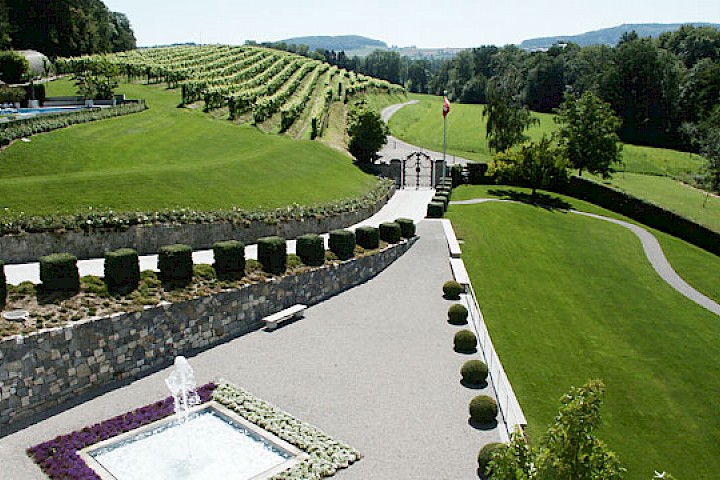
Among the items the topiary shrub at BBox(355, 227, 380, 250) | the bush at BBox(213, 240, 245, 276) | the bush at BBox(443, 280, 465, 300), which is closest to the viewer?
the bush at BBox(213, 240, 245, 276)

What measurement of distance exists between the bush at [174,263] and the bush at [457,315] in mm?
10723

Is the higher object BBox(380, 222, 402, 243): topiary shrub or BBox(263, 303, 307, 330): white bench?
BBox(380, 222, 402, 243): topiary shrub

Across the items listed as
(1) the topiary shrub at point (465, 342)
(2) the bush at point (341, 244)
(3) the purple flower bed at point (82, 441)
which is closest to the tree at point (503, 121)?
(2) the bush at point (341, 244)

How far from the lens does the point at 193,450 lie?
17781mm

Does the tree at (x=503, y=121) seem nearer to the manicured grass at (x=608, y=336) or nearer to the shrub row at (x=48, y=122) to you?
the manicured grass at (x=608, y=336)

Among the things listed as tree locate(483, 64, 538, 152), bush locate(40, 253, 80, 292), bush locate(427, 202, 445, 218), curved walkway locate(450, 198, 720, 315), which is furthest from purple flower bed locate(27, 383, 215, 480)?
tree locate(483, 64, 538, 152)

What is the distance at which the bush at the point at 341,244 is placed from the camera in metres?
31.0

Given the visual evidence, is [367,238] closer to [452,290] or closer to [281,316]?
[452,290]

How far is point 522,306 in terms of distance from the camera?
30703 mm

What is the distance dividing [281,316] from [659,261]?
2763 centimetres

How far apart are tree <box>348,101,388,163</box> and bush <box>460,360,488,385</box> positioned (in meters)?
38.0

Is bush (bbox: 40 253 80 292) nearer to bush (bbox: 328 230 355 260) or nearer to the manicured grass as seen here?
bush (bbox: 328 230 355 260)

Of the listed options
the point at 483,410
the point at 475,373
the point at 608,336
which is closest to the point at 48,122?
the point at 475,373

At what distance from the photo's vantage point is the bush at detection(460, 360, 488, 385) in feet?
70.1
